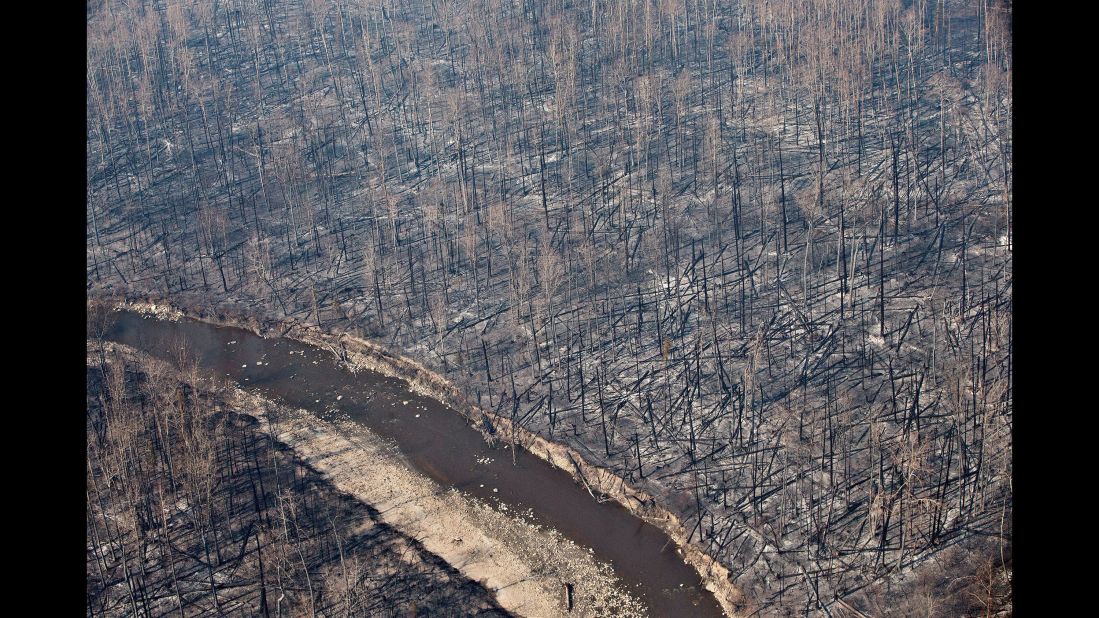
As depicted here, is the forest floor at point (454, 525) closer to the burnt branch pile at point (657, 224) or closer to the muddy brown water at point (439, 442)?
the muddy brown water at point (439, 442)

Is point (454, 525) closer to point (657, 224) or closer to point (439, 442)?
point (439, 442)

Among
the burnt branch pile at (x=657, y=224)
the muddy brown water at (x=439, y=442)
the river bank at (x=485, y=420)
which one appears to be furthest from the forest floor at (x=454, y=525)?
the burnt branch pile at (x=657, y=224)

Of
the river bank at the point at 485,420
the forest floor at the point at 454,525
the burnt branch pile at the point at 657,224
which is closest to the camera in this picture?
the forest floor at the point at 454,525

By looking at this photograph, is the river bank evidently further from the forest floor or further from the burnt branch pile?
the forest floor

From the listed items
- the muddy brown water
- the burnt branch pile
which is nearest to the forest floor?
the muddy brown water

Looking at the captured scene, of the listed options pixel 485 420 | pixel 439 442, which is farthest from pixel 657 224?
pixel 439 442
